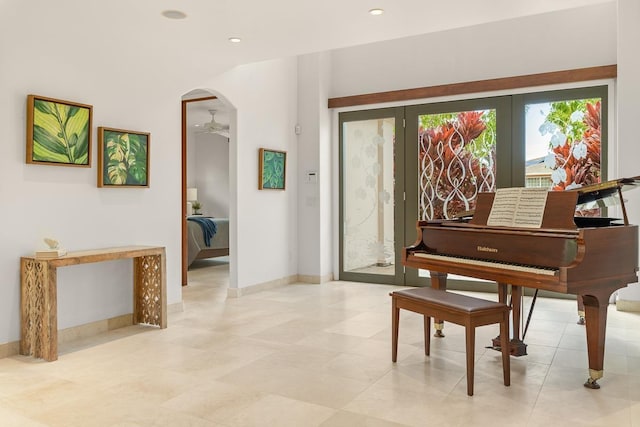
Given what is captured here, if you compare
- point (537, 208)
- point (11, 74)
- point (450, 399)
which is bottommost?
point (450, 399)

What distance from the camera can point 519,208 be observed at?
11.1ft

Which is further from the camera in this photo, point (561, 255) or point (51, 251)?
point (51, 251)

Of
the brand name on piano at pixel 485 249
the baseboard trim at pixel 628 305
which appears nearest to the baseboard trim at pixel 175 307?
the brand name on piano at pixel 485 249

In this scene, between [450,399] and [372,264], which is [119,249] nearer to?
[450,399]

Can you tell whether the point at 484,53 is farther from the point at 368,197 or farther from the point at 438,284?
the point at 438,284

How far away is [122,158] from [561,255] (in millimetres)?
3526

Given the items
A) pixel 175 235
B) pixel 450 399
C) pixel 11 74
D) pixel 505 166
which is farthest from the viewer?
pixel 505 166

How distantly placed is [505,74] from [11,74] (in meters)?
4.94

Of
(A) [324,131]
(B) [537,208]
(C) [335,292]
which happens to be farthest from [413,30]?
(C) [335,292]

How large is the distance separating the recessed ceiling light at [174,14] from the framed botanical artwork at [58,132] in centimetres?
99

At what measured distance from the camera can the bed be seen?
26.0 ft

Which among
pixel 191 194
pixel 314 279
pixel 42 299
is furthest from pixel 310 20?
pixel 191 194

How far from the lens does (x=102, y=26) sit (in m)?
4.05

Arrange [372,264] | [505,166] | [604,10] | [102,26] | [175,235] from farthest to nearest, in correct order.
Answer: [372,264]
[505,166]
[604,10]
[175,235]
[102,26]
